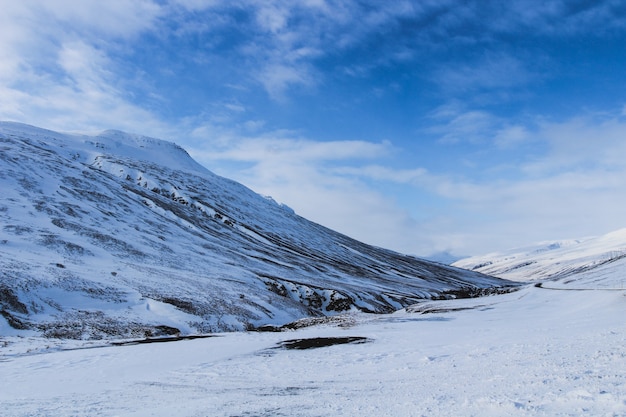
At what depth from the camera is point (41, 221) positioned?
6088 centimetres

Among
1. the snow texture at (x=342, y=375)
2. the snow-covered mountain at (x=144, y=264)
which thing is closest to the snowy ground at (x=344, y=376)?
the snow texture at (x=342, y=375)

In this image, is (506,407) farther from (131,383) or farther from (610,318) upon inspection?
(610,318)

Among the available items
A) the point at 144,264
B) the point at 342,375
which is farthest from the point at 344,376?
the point at 144,264

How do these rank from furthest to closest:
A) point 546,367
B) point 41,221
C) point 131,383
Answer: point 41,221 → point 131,383 → point 546,367

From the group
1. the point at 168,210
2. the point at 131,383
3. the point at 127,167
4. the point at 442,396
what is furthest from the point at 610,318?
the point at 127,167

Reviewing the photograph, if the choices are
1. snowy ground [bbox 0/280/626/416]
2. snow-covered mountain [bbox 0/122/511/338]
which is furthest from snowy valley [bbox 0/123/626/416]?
snow-covered mountain [bbox 0/122/511/338]

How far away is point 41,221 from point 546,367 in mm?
68003

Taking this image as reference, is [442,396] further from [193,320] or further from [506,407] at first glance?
[193,320]

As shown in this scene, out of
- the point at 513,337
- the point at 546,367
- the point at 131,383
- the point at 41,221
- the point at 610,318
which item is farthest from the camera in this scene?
the point at 41,221

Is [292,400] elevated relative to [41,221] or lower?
lower

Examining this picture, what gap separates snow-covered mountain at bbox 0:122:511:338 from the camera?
34312 mm

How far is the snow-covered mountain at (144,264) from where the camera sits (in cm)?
3431

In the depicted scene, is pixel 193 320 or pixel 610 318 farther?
pixel 193 320

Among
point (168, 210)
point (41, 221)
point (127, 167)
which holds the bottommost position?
point (41, 221)
